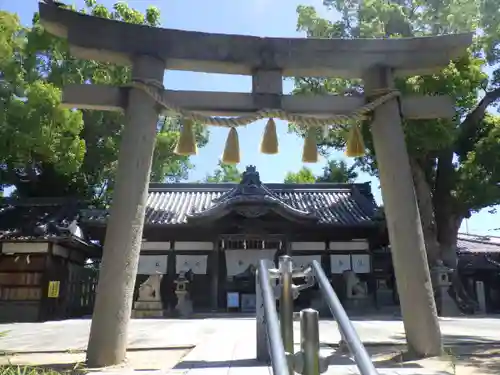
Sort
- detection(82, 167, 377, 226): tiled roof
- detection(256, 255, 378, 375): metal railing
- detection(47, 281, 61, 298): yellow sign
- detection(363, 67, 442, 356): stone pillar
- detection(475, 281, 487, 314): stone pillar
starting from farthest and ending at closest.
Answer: detection(475, 281, 487, 314): stone pillar, detection(82, 167, 377, 226): tiled roof, detection(47, 281, 61, 298): yellow sign, detection(363, 67, 442, 356): stone pillar, detection(256, 255, 378, 375): metal railing

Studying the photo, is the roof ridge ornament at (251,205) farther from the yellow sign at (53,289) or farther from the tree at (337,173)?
the tree at (337,173)

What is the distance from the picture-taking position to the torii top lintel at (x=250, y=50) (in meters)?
5.10

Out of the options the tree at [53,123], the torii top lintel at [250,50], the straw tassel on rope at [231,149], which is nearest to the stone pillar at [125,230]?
the torii top lintel at [250,50]

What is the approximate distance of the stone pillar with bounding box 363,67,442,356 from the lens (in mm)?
4809

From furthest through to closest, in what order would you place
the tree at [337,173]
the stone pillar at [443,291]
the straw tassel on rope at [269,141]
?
the tree at [337,173], the stone pillar at [443,291], the straw tassel on rope at [269,141]

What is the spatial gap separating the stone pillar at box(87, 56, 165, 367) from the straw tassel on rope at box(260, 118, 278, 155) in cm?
147

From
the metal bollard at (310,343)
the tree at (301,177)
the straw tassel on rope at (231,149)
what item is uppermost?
the tree at (301,177)

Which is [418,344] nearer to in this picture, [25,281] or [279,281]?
[279,281]

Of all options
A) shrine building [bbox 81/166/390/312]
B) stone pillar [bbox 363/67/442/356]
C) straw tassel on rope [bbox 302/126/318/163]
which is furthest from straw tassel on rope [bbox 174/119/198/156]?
shrine building [bbox 81/166/390/312]

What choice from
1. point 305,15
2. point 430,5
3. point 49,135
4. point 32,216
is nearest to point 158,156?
point 32,216

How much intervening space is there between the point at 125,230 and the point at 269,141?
7.32 feet

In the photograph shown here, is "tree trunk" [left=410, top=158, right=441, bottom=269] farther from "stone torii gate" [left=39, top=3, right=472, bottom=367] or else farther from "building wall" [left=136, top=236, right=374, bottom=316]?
"stone torii gate" [left=39, top=3, right=472, bottom=367]

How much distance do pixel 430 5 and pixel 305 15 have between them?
4.21m

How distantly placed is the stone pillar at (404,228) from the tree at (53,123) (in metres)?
8.47
